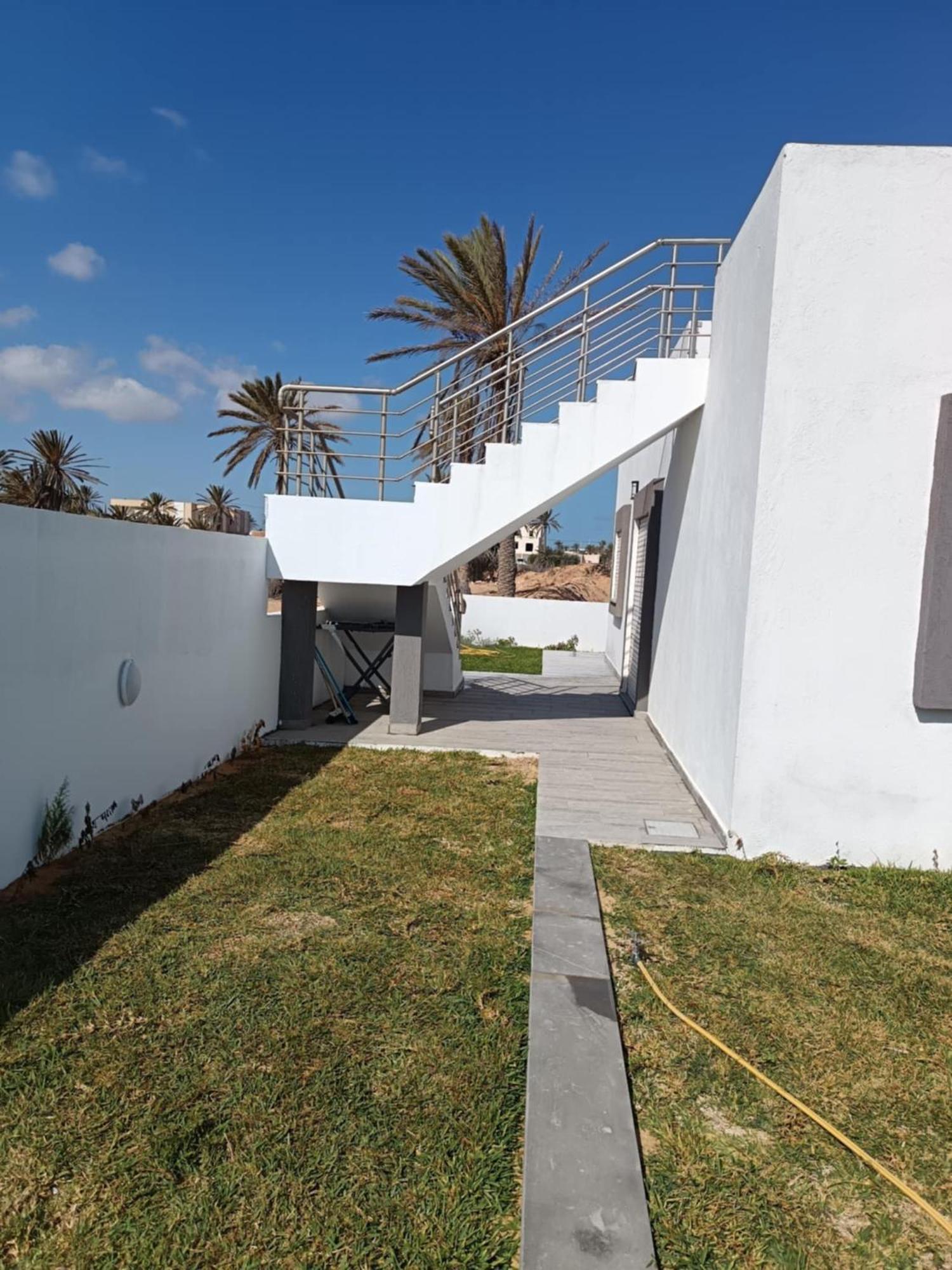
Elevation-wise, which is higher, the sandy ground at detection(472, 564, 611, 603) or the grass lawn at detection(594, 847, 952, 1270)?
the sandy ground at detection(472, 564, 611, 603)

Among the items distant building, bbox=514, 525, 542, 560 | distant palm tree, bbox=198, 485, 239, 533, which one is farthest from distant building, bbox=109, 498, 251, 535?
distant building, bbox=514, 525, 542, 560

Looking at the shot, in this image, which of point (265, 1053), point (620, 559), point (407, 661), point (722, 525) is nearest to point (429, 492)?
point (407, 661)

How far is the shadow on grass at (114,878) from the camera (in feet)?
11.9

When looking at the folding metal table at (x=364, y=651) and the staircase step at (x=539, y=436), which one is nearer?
the staircase step at (x=539, y=436)

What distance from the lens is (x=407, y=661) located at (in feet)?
28.5

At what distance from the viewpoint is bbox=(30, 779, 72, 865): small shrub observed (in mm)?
4641

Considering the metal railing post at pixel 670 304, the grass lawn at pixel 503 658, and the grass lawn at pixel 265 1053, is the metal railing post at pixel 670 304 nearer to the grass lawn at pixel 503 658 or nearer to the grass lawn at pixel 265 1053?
the grass lawn at pixel 265 1053

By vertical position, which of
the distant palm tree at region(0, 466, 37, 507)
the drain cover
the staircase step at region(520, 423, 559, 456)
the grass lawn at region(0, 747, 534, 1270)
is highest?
the distant palm tree at region(0, 466, 37, 507)

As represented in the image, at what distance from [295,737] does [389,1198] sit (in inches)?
251

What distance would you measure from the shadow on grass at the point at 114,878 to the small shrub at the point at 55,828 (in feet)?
0.26

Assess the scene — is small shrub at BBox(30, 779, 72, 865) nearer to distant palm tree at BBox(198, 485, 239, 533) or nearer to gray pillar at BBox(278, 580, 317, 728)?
gray pillar at BBox(278, 580, 317, 728)

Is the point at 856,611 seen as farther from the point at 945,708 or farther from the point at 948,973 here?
the point at 948,973

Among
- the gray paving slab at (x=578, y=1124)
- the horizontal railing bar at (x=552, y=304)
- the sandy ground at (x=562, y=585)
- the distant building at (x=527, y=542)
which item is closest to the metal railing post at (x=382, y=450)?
the horizontal railing bar at (x=552, y=304)

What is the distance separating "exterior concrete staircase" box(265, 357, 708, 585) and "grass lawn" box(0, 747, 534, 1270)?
336 centimetres
